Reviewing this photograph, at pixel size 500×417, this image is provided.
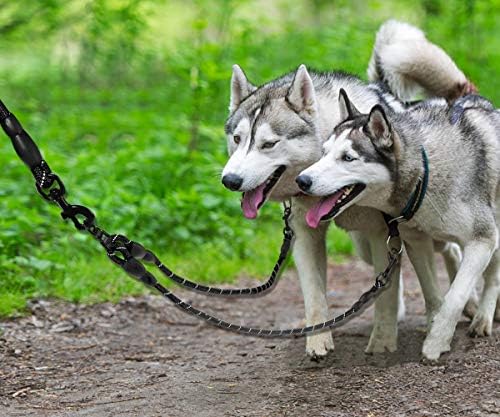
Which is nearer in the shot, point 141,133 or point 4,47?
point 141,133

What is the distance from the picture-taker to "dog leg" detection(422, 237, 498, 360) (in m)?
4.27

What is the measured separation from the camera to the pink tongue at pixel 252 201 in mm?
4266

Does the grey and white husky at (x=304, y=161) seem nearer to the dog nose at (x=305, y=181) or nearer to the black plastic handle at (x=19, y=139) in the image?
the dog nose at (x=305, y=181)

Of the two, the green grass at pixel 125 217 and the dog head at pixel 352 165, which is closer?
the dog head at pixel 352 165

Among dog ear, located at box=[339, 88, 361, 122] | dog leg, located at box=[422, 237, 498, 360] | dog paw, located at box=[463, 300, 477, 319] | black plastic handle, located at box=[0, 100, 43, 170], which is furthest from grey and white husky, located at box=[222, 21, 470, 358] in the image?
black plastic handle, located at box=[0, 100, 43, 170]

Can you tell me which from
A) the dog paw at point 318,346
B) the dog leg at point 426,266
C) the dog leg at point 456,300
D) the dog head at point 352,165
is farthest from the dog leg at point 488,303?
the dog head at point 352,165

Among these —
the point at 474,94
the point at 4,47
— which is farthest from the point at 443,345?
the point at 4,47

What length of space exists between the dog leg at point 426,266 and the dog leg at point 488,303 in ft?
0.93

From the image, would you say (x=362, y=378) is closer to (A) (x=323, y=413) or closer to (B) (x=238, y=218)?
(A) (x=323, y=413)

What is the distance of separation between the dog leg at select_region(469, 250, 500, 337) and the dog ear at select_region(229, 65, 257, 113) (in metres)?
1.67

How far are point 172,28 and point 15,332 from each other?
11.8m

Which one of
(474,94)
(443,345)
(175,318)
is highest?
(474,94)

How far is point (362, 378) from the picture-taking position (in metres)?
4.10

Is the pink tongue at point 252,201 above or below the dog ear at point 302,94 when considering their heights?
below
